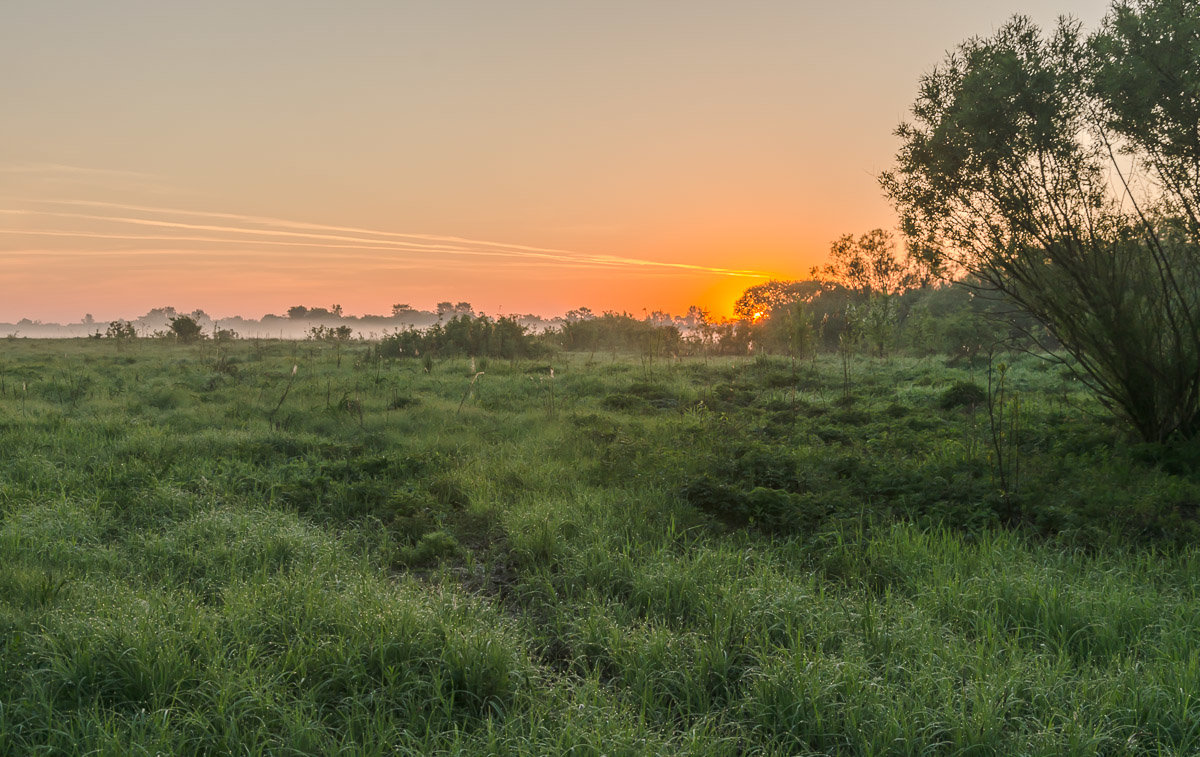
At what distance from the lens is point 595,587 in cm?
561

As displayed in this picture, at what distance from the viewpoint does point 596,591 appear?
5602mm

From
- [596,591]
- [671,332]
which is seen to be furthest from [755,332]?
[596,591]

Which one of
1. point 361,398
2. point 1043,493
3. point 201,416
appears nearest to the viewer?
point 1043,493

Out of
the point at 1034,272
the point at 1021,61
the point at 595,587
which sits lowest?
the point at 595,587

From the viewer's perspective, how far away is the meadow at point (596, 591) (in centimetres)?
366

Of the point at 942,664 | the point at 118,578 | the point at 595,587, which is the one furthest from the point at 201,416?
the point at 942,664

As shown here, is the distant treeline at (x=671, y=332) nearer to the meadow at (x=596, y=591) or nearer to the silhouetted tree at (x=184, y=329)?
the silhouetted tree at (x=184, y=329)

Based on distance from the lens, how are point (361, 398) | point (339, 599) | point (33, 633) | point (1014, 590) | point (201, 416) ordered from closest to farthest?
point (33, 633), point (339, 599), point (1014, 590), point (201, 416), point (361, 398)

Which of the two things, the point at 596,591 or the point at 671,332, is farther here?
the point at 671,332

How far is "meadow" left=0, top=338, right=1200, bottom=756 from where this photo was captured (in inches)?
144

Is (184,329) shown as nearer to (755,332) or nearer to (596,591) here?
(755,332)

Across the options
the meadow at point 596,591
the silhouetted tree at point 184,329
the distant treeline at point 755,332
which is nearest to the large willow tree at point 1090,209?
the meadow at point 596,591

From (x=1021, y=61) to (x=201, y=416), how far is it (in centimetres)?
1379

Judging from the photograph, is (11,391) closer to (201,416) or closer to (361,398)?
(201,416)
